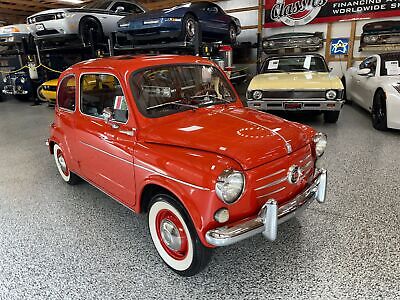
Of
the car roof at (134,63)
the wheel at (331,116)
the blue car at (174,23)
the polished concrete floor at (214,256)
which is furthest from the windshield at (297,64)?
the car roof at (134,63)

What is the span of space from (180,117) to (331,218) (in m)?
1.72

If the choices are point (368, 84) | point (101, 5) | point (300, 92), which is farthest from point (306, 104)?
point (101, 5)

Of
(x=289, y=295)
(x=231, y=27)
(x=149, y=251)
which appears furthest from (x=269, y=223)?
(x=231, y=27)

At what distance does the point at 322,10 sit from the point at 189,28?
5916 mm

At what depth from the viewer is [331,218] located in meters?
2.83

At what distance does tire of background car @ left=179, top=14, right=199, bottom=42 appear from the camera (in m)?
5.80

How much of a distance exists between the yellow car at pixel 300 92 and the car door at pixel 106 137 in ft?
11.4

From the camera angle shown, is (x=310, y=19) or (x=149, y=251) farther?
(x=310, y=19)

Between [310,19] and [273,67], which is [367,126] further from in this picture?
[310,19]

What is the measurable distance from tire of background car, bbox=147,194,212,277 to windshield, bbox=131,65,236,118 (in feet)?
2.45

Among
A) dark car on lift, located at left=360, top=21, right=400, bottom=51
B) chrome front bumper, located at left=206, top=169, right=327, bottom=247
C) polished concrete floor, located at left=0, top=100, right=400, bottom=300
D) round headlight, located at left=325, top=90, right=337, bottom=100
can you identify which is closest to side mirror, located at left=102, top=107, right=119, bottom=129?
polished concrete floor, located at left=0, top=100, right=400, bottom=300

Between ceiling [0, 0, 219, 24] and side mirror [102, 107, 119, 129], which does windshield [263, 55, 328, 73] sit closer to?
side mirror [102, 107, 119, 129]

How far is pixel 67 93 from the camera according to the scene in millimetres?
3361

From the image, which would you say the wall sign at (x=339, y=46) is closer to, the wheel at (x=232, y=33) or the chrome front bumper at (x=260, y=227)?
the wheel at (x=232, y=33)
